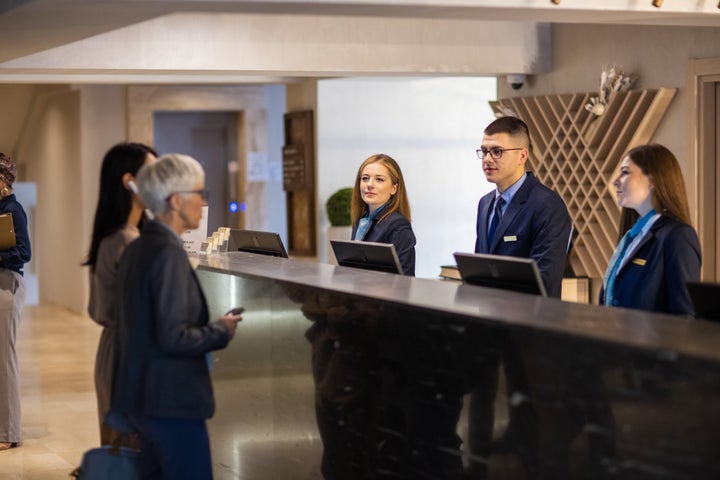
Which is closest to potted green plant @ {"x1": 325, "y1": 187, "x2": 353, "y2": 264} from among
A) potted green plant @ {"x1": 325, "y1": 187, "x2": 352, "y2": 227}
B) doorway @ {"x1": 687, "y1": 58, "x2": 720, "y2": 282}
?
potted green plant @ {"x1": 325, "y1": 187, "x2": 352, "y2": 227}

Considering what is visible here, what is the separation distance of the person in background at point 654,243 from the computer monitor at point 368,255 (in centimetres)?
78

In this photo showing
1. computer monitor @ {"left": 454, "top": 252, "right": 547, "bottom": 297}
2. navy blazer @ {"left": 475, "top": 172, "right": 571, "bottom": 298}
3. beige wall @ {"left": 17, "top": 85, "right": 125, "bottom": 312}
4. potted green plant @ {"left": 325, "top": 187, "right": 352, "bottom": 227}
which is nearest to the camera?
computer monitor @ {"left": 454, "top": 252, "right": 547, "bottom": 297}

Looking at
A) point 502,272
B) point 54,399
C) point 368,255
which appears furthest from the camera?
point 54,399

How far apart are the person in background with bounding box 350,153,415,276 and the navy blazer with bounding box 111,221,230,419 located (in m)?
1.44

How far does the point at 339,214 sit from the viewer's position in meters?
11.3

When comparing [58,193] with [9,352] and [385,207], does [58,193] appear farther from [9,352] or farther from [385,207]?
[385,207]

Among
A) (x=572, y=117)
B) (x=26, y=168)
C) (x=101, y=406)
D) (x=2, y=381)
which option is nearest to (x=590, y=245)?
(x=572, y=117)

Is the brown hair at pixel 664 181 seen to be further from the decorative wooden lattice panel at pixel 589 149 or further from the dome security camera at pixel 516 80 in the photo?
the dome security camera at pixel 516 80

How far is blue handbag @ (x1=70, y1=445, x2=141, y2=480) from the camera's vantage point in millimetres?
3406

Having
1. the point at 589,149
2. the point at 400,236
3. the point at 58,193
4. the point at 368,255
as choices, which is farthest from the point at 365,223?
the point at 58,193

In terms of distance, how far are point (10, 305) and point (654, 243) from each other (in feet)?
12.7

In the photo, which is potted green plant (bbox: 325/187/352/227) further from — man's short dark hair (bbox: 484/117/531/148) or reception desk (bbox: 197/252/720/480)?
man's short dark hair (bbox: 484/117/531/148)

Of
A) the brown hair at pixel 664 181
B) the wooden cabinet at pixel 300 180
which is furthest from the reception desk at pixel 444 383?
the wooden cabinet at pixel 300 180

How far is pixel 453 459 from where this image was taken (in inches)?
119
